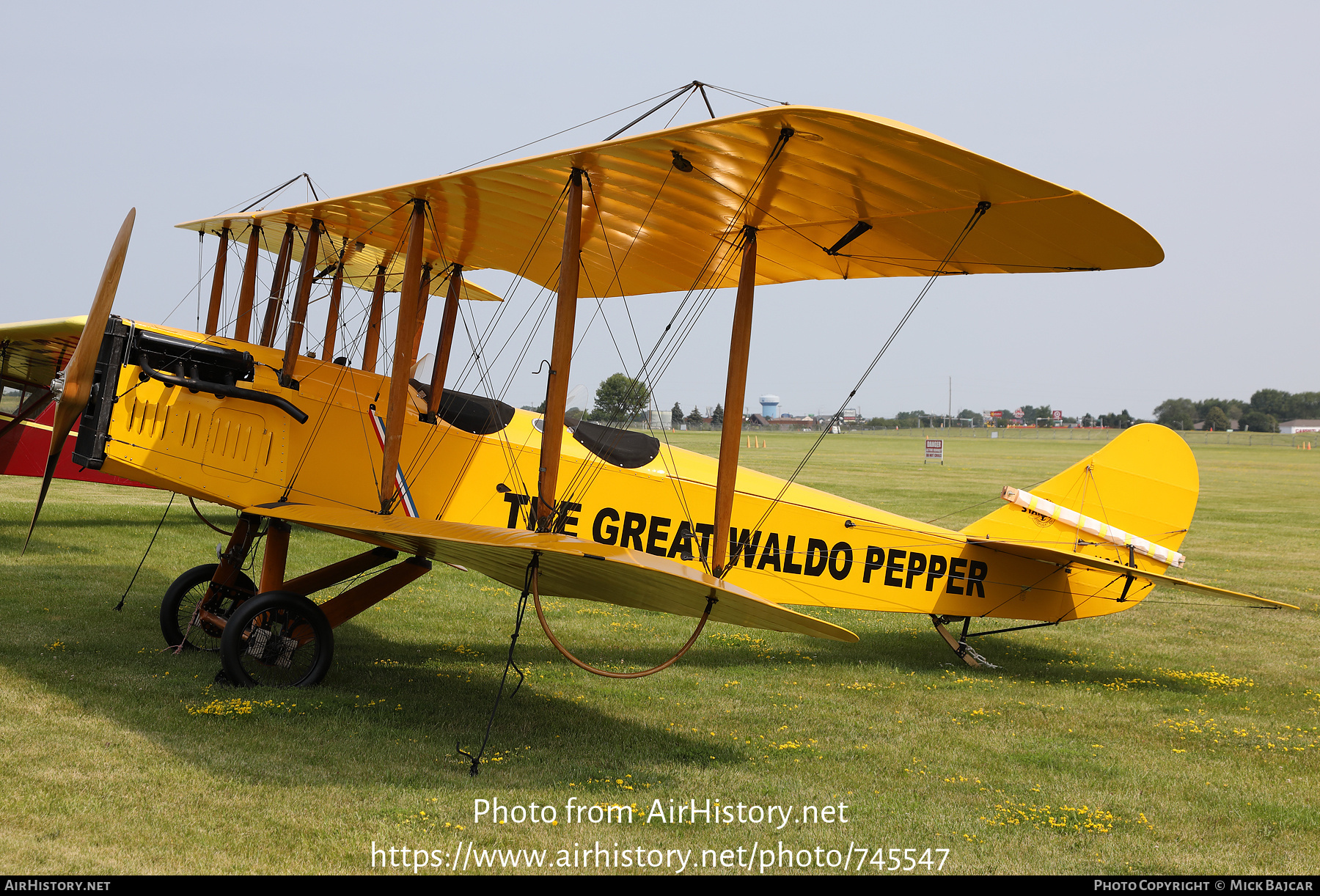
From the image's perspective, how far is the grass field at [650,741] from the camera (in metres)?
3.95

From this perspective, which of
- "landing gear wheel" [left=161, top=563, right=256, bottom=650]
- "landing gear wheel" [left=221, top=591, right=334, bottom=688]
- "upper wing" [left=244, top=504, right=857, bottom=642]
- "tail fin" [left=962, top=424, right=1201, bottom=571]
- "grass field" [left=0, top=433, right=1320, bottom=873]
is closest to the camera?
"grass field" [left=0, top=433, right=1320, bottom=873]

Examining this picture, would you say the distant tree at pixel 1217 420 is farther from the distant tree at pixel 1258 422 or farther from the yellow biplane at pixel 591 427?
the yellow biplane at pixel 591 427

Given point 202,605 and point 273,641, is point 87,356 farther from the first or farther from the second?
point 202,605

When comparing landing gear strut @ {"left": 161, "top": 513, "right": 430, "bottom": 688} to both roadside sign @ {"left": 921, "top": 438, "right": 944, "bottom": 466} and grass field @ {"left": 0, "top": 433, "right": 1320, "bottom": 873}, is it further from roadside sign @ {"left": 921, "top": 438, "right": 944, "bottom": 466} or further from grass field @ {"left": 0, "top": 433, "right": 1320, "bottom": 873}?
roadside sign @ {"left": 921, "top": 438, "right": 944, "bottom": 466}

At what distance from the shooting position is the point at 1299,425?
128 metres

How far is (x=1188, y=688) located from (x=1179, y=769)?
232 cm

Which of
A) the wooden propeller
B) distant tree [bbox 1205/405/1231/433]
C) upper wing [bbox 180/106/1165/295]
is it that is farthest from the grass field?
distant tree [bbox 1205/405/1231/433]

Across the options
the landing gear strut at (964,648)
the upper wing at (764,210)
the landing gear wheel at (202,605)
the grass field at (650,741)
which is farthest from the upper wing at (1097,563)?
the landing gear wheel at (202,605)

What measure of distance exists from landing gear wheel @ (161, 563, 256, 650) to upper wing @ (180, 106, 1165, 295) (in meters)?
2.83

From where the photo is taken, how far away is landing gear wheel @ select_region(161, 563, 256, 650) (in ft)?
22.3

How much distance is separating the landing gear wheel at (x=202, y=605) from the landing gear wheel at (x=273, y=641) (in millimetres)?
953

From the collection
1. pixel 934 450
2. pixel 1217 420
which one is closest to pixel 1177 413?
pixel 1217 420

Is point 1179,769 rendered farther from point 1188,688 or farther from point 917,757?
point 1188,688

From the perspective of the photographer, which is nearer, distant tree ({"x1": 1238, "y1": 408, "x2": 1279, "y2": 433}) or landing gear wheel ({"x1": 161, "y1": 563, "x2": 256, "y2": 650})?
landing gear wheel ({"x1": 161, "y1": 563, "x2": 256, "y2": 650})
